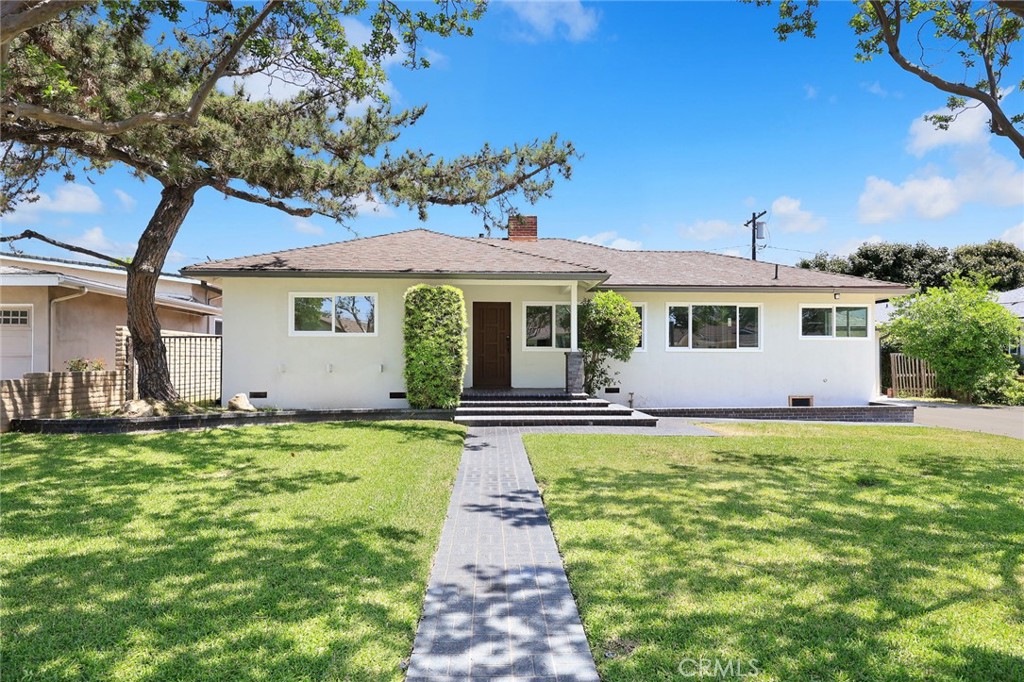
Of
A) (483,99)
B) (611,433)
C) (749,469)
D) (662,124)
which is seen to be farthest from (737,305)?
(483,99)

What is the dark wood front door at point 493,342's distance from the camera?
14.2 meters

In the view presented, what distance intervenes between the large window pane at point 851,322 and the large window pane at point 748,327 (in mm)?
2396

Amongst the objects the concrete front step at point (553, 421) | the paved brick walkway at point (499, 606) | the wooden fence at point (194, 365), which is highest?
the wooden fence at point (194, 365)

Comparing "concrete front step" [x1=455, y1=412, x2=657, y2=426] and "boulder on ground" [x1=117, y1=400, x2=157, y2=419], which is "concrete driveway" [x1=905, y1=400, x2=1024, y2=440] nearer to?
"concrete front step" [x1=455, y1=412, x2=657, y2=426]

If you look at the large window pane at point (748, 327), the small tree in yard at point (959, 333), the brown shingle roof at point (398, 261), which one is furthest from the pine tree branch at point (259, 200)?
the small tree in yard at point (959, 333)

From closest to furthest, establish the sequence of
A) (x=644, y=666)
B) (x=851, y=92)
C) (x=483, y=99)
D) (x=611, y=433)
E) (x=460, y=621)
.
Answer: (x=644, y=666) < (x=460, y=621) < (x=611, y=433) < (x=851, y=92) < (x=483, y=99)

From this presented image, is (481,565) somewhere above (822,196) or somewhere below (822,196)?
below

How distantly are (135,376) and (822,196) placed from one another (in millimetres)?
21562

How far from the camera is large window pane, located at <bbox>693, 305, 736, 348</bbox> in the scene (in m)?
14.7

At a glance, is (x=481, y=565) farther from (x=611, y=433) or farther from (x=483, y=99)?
(x=483, y=99)

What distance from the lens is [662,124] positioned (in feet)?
49.4

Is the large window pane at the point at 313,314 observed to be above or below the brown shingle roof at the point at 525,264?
below

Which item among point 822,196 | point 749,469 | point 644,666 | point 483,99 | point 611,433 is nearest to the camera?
point 644,666

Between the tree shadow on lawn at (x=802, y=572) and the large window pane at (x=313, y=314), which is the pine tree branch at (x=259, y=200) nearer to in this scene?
the large window pane at (x=313, y=314)
